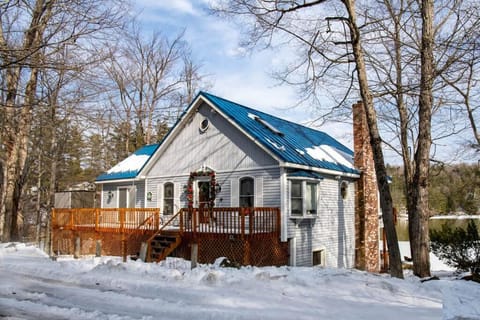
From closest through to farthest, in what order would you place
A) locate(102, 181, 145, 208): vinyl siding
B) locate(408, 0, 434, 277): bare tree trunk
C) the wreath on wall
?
1. locate(408, 0, 434, 277): bare tree trunk
2. the wreath on wall
3. locate(102, 181, 145, 208): vinyl siding

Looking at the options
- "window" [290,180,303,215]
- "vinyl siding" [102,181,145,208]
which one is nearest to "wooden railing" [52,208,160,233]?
"vinyl siding" [102,181,145,208]

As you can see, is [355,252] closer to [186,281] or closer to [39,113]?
[186,281]

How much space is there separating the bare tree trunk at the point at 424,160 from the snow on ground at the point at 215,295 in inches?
130

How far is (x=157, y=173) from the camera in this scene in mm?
17844

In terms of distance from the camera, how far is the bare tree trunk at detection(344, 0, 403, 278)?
1019 centimetres

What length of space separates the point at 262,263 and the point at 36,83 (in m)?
10.7

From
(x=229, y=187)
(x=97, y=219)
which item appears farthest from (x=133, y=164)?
(x=229, y=187)

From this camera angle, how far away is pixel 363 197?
1762 centimetres

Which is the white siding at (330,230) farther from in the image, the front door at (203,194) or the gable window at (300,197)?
the front door at (203,194)

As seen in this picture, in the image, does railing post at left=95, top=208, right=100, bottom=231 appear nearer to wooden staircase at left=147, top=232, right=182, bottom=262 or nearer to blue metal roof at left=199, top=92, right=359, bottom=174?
wooden staircase at left=147, top=232, right=182, bottom=262

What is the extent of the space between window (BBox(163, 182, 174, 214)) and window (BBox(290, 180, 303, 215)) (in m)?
5.89

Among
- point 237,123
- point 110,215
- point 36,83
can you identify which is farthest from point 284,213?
point 36,83

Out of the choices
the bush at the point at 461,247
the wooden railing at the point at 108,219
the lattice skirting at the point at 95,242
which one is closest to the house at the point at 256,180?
the wooden railing at the point at 108,219

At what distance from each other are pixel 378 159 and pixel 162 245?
7.86m
